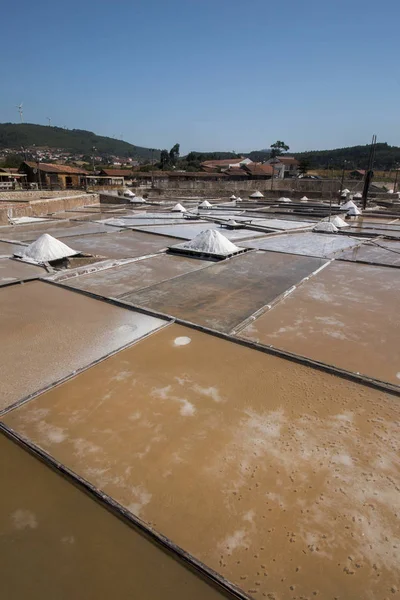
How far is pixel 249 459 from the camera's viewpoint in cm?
288

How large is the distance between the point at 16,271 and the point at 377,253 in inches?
434

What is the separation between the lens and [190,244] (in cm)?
1091

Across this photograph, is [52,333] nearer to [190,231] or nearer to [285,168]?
[190,231]

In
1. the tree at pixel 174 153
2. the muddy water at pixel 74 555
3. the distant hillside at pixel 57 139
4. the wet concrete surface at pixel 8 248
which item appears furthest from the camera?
the distant hillside at pixel 57 139

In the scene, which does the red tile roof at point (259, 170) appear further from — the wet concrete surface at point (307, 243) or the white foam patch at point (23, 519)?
the white foam patch at point (23, 519)

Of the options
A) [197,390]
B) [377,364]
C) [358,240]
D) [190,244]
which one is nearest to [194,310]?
[197,390]

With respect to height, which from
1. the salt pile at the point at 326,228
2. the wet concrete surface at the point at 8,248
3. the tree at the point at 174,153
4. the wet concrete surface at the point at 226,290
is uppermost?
the tree at the point at 174,153

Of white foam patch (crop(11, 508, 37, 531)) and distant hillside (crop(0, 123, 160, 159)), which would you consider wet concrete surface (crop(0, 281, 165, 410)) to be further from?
distant hillside (crop(0, 123, 160, 159))

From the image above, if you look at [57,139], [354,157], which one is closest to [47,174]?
[354,157]

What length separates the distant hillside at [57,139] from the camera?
122m

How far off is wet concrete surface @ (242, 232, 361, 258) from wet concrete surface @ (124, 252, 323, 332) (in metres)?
1.46

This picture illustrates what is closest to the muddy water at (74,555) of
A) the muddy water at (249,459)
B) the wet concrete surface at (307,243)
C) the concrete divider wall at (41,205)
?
the muddy water at (249,459)

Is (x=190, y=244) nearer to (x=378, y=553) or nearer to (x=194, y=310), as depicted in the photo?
(x=194, y=310)

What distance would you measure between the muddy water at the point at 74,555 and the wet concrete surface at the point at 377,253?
9.81m
